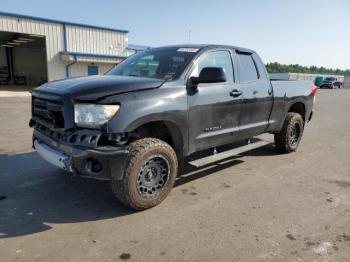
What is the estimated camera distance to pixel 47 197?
4141mm

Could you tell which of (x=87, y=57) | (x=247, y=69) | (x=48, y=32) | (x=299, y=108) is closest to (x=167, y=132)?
(x=247, y=69)

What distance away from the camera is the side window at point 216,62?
14.4 feet

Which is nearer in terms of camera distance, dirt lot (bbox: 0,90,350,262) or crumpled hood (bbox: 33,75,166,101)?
dirt lot (bbox: 0,90,350,262)

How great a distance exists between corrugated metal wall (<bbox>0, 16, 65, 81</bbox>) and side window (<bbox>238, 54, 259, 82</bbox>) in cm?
2211

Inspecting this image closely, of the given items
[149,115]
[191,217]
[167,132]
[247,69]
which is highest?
[247,69]

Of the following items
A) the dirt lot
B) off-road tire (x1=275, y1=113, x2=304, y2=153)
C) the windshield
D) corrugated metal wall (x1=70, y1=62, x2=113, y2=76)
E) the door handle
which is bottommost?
the dirt lot

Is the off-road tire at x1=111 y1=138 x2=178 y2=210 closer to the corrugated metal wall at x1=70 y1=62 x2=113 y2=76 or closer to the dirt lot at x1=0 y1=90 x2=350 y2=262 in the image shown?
the dirt lot at x1=0 y1=90 x2=350 y2=262

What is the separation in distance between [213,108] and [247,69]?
4.21 ft

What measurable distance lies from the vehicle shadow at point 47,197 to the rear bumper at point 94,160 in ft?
1.91

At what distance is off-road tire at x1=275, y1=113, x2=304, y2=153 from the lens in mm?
6312

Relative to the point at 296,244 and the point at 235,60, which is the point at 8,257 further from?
the point at 235,60

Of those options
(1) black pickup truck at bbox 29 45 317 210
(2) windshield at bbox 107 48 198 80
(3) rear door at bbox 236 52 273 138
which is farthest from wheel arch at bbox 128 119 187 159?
(3) rear door at bbox 236 52 273 138

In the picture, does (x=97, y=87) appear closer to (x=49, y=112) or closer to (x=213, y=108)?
(x=49, y=112)

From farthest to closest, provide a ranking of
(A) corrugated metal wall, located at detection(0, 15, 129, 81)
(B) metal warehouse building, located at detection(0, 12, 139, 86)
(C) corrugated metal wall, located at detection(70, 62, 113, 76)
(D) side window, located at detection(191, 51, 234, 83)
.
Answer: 1. (C) corrugated metal wall, located at detection(70, 62, 113, 76)
2. (B) metal warehouse building, located at detection(0, 12, 139, 86)
3. (A) corrugated metal wall, located at detection(0, 15, 129, 81)
4. (D) side window, located at detection(191, 51, 234, 83)
